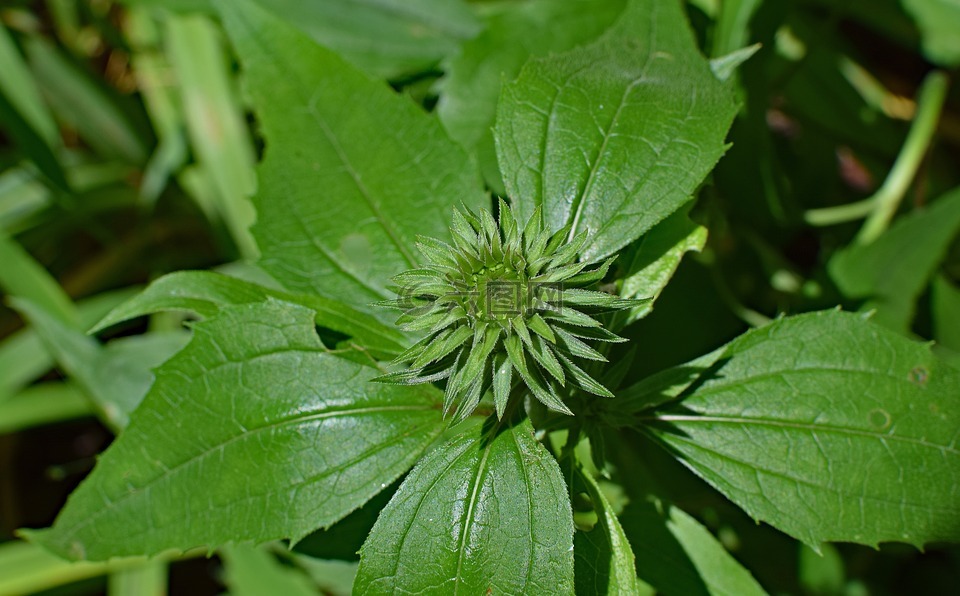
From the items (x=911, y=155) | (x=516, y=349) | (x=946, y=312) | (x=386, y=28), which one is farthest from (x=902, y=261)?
(x=386, y=28)

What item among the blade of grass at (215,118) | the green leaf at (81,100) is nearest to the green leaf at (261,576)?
the blade of grass at (215,118)

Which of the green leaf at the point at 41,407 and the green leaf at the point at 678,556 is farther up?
the green leaf at the point at 41,407

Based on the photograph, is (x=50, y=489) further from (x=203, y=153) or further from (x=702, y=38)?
(x=702, y=38)

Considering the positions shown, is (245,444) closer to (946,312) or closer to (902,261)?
(902,261)

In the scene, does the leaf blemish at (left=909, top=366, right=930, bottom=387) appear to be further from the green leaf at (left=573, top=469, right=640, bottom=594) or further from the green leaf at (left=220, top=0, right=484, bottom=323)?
the green leaf at (left=220, top=0, right=484, bottom=323)

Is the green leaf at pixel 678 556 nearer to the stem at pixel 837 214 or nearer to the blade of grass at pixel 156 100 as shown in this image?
the stem at pixel 837 214

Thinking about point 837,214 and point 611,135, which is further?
point 837,214

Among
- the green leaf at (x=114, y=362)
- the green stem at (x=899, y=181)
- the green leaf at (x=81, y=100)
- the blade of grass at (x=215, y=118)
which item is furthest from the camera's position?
the green leaf at (x=81, y=100)

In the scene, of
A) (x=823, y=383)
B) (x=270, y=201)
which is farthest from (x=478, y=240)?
(x=823, y=383)
